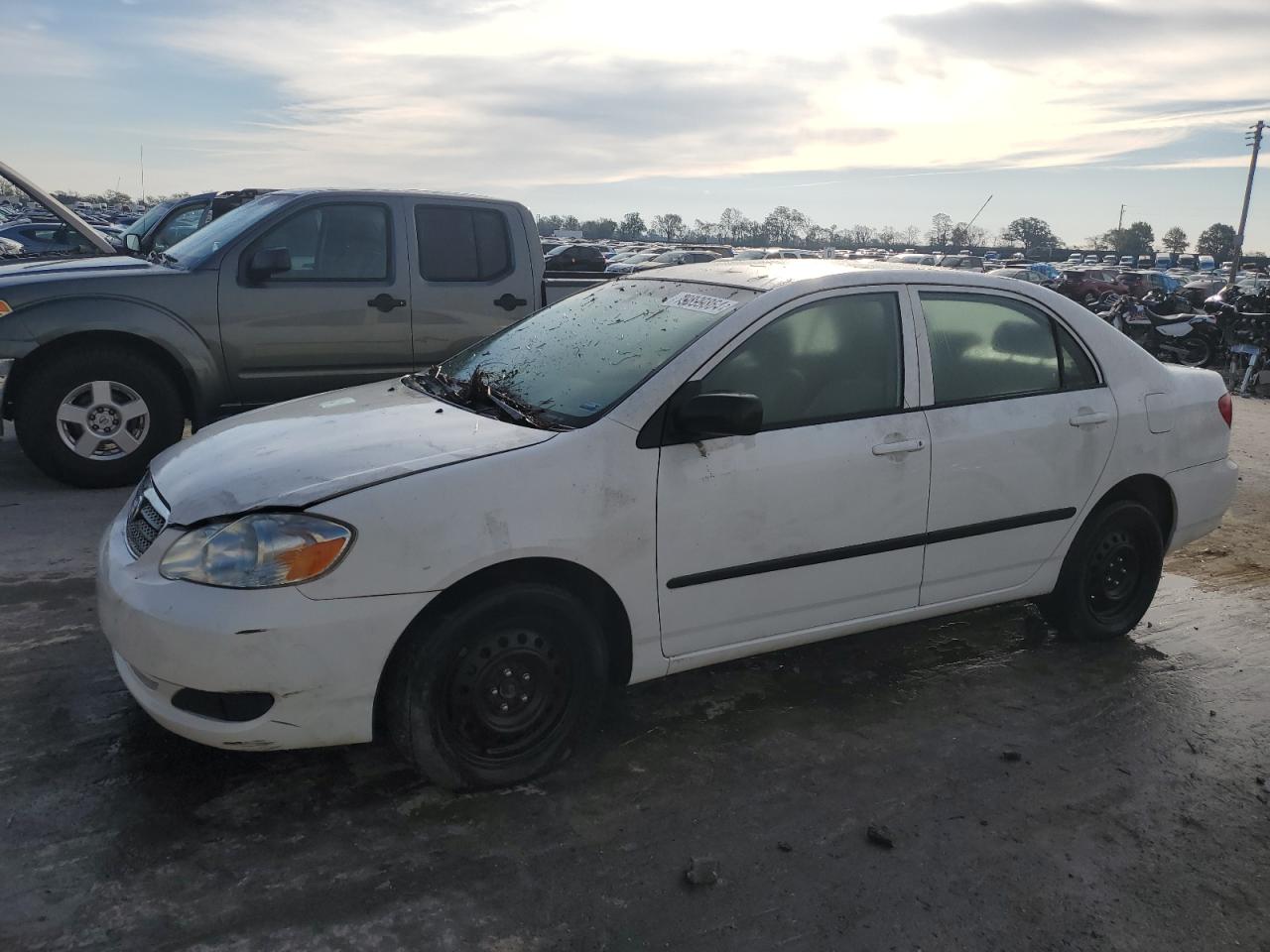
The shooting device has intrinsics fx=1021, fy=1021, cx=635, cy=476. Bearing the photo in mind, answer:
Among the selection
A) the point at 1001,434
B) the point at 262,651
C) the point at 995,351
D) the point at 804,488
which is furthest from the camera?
the point at 995,351

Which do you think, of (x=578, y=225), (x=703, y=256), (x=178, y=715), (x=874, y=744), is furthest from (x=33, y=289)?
(x=578, y=225)

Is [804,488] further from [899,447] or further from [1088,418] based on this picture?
[1088,418]

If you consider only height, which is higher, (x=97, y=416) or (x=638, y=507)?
(x=638, y=507)

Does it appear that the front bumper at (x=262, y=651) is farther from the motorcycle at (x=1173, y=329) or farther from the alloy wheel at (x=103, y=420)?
the motorcycle at (x=1173, y=329)

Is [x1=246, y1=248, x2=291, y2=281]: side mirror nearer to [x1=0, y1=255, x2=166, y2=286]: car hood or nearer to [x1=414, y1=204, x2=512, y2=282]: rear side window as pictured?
[x1=0, y1=255, x2=166, y2=286]: car hood

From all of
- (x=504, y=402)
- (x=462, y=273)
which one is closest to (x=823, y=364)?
(x=504, y=402)

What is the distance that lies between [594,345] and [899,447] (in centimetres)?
117

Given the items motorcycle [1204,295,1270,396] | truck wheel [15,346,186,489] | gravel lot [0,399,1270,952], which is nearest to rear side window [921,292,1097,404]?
gravel lot [0,399,1270,952]

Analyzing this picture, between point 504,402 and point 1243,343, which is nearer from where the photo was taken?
point 504,402

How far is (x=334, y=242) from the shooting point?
22.2 ft

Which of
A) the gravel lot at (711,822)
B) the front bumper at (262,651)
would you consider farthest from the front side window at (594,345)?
the gravel lot at (711,822)

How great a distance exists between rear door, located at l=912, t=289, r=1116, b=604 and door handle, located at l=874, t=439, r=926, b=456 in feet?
0.24

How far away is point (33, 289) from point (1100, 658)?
6056 millimetres

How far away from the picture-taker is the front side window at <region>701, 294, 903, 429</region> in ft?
11.5
